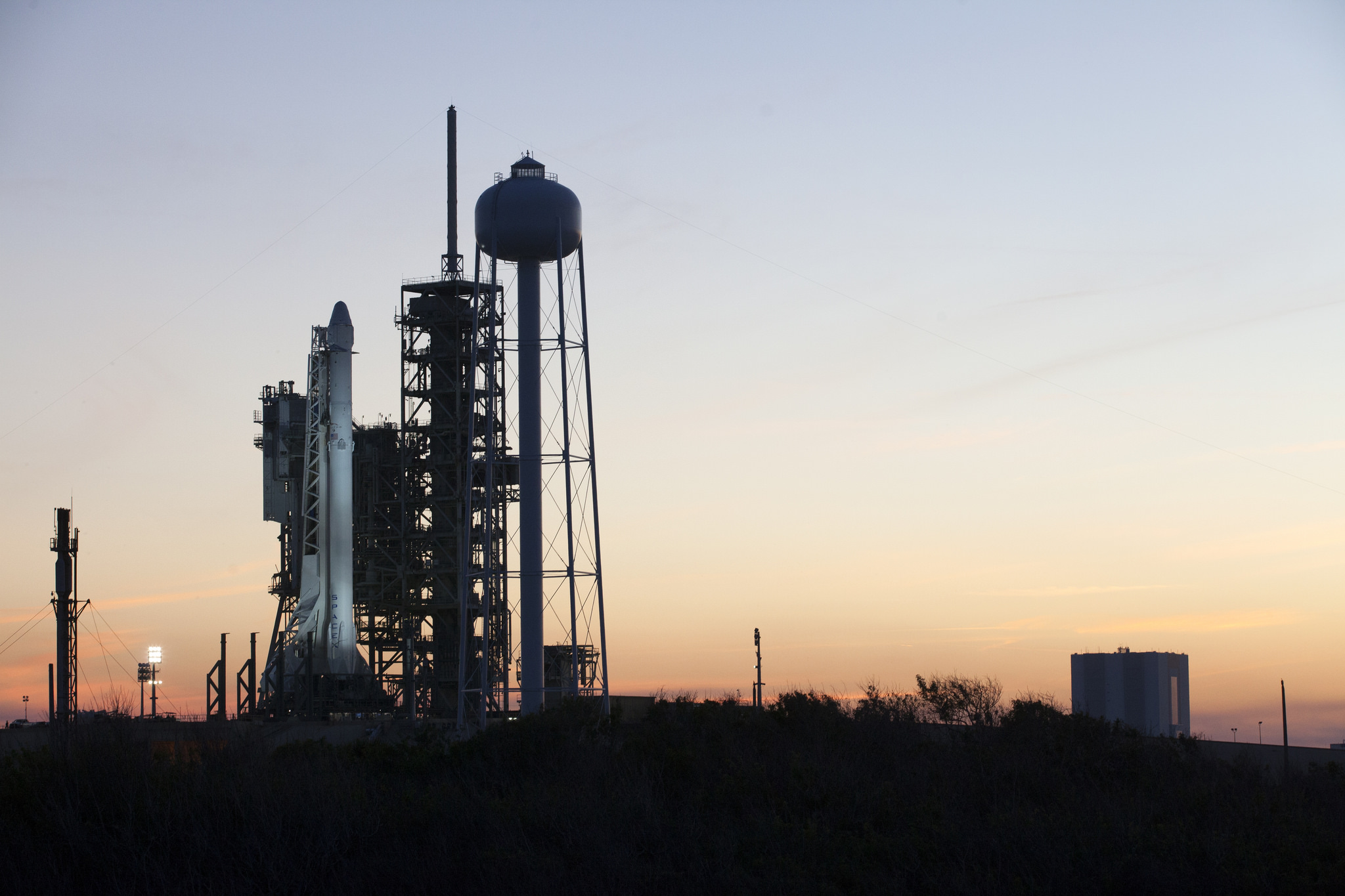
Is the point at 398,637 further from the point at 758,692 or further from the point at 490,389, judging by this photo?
the point at 490,389

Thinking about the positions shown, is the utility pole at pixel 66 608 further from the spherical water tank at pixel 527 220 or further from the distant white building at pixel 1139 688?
the distant white building at pixel 1139 688

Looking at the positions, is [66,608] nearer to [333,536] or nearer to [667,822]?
[333,536]

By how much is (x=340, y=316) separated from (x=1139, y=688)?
76.5 m

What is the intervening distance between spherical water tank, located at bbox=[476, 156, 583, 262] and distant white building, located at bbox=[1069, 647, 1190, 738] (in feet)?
255

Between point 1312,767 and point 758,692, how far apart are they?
26515 millimetres

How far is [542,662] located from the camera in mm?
43500

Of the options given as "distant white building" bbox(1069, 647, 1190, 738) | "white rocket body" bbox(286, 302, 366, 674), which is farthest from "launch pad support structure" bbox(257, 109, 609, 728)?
"distant white building" bbox(1069, 647, 1190, 738)

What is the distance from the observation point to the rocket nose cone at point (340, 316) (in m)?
60.7

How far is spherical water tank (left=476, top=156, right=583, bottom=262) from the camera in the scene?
43500mm

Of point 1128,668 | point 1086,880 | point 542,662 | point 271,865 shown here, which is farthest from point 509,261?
point 1128,668

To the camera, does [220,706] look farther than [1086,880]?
Yes

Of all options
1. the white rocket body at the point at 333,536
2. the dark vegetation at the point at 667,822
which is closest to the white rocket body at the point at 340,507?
the white rocket body at the point at 333,536

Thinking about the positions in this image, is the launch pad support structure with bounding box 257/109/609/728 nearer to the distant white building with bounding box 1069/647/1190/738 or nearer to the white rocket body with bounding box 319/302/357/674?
the white rocket body with bounding box 319/302/357/674

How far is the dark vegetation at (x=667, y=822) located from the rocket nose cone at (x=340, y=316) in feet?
96.0
